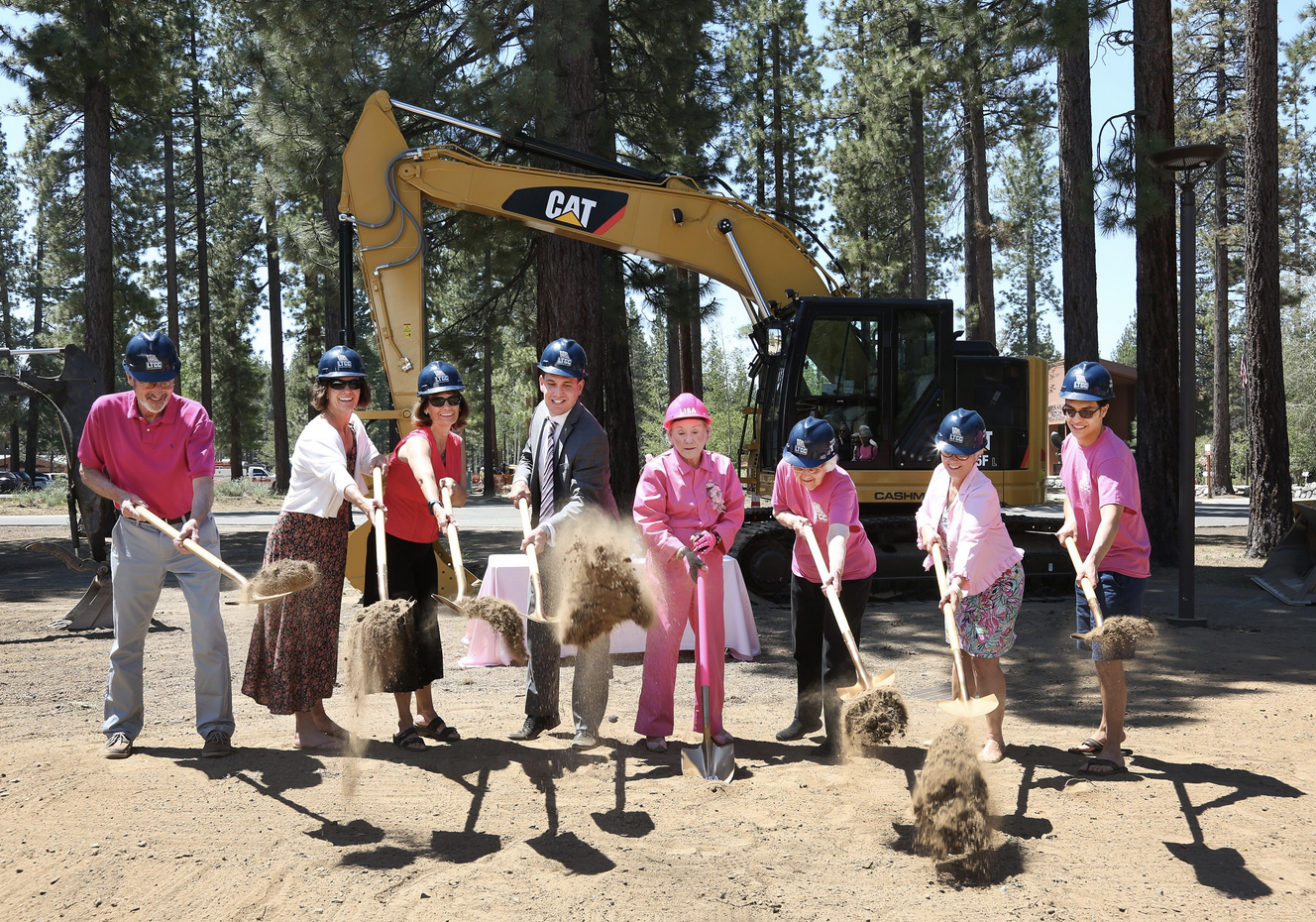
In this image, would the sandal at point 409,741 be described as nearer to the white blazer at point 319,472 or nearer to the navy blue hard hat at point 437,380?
the white blazer at point 319,472

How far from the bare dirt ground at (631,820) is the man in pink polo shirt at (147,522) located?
294 millimetres

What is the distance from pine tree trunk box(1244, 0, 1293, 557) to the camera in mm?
12469

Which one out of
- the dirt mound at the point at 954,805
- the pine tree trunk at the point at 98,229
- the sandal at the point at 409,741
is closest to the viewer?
the dirt mound at the point at 954,805

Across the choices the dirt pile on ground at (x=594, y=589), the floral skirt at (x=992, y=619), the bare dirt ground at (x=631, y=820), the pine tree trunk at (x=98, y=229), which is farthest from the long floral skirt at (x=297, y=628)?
the pine tree trunk at (x=98, y=229)

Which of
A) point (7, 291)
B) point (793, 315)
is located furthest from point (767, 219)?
point (7, 291)

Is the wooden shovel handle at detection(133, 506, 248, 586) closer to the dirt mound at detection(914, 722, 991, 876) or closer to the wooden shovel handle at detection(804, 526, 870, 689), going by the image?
the wooden shovel handle at detection(804, 526, 870, 689)

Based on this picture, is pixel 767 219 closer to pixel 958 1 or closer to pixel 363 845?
pixel 958 1

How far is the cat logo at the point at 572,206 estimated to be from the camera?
31.3 feet

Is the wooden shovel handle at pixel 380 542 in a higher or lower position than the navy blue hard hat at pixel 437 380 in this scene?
lower

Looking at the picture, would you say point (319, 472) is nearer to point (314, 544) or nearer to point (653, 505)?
point (314, 544)

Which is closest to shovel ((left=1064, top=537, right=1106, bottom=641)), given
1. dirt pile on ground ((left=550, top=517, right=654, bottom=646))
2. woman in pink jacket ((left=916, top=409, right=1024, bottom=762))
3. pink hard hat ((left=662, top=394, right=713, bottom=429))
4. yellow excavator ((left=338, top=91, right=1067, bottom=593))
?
woman in pink jacket ((left=916, top=409, right=1024, bottom=762))

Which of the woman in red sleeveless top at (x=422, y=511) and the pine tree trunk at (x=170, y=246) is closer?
the woman in red sleeveless top at (x=422, y=511)

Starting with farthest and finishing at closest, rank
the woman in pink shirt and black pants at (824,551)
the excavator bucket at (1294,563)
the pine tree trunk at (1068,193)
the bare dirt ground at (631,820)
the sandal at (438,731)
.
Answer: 1. the pine tree trunk at (1068,193)
2. the excavator bucket at (1294,563)
3. the sandal at (438,731)
4. the woman in pink shirt and black pants at (824,551)
5. the bare dirt ground at (631,820)

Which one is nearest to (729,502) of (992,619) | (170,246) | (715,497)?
(715,497)
